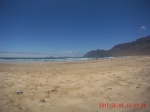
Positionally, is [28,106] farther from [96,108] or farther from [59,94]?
[96,108]

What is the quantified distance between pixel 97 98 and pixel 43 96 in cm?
152

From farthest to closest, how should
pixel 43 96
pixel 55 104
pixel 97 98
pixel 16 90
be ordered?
pixel 16 90
pixel 43 96
pixel 97 98
pixel 55 104

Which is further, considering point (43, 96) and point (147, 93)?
point (43, 96)

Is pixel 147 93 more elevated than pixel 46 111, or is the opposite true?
pixel 147 93

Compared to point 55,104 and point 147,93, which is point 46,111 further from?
point 147,93

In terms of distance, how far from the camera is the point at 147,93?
3.06 metres

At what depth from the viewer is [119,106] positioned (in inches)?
104

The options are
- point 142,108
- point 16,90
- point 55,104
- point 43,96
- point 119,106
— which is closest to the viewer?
point 142,108

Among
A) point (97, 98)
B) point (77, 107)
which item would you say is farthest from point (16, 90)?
point (97, 98)

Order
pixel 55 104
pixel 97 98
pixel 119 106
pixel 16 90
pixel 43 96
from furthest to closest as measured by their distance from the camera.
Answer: pixel 16 90 → pixel 43 96 → pixel 97 98 → pixel 55 104 → pixel 119 106

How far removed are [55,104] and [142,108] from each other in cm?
198

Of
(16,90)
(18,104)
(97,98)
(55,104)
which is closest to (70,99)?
(55,104)

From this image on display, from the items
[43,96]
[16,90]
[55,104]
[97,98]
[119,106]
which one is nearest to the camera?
[119,106]

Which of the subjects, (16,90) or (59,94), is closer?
(59,94)
